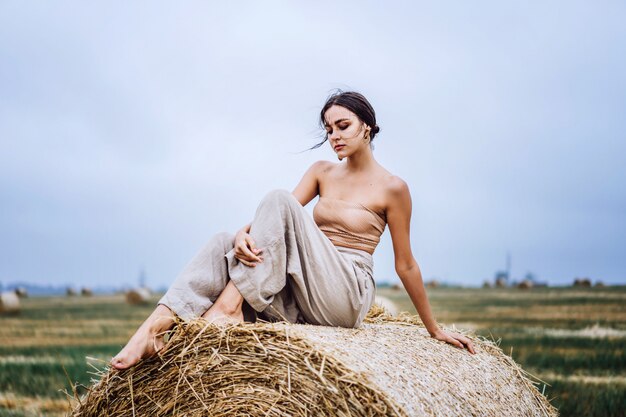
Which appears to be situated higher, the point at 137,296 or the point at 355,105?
the point at 355,105

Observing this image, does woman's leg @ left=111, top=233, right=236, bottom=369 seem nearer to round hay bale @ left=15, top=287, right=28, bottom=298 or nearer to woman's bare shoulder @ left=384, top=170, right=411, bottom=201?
woman's bare shoulder @ left=384, top=170, right=411, bottom=201

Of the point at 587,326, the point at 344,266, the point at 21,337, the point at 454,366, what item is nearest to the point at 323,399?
the point at 344,266

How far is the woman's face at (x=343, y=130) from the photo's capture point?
3.95m

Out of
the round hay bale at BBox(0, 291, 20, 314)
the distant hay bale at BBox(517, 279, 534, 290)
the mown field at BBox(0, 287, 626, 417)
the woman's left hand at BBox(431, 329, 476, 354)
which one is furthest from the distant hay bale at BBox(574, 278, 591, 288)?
the woman's left hand at BBox(431, 329, 476, 354)

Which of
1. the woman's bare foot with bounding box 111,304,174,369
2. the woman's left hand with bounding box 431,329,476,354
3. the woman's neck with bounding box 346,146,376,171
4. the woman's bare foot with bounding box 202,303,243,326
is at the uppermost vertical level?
the woman's neck with bounding box 346,146,376,171

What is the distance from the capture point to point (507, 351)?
9164mm

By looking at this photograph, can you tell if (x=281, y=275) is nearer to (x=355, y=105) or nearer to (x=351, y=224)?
(x=351, y=224)

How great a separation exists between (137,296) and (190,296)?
72.8 feet

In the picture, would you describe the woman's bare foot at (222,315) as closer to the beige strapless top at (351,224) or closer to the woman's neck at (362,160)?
the beige strapless top at (351,224)

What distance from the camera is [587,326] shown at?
13.1 meters

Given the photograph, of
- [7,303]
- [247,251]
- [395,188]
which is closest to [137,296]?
[7,303]

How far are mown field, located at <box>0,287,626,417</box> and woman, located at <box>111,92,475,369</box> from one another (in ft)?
1.87

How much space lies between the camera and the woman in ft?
11.3

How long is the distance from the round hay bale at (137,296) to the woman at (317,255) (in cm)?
2143
